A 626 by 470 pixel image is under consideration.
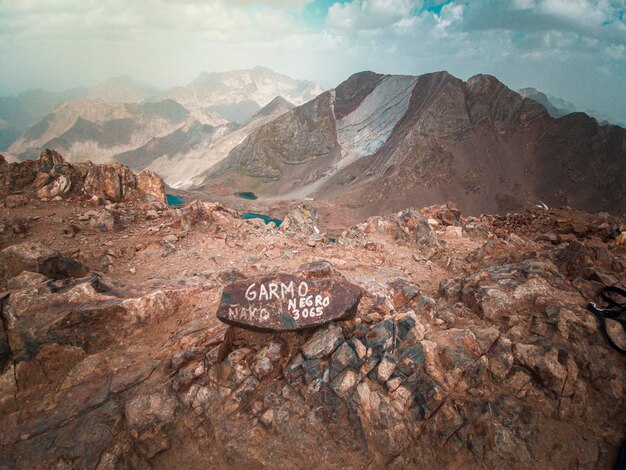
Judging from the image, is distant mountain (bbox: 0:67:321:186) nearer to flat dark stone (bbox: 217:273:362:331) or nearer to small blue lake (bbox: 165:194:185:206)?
small blue lake (bbox: 165:194:185:206)

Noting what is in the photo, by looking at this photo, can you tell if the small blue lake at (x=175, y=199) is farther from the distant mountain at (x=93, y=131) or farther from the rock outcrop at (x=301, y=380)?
the distant mountain at (x=93, y=131)

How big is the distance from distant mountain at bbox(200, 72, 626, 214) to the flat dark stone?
190ft

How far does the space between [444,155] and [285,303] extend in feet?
229

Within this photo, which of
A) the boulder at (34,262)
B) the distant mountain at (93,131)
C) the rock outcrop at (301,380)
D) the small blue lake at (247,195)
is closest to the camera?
the rock outcrop at (301,380)

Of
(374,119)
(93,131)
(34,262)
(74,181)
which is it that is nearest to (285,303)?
(34,262)

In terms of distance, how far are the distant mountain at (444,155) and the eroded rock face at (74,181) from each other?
170 feet

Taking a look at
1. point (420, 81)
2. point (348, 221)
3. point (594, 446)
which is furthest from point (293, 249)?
point (420, 81)

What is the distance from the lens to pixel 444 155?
6656cm

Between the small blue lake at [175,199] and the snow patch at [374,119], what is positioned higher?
the snow patch at [374,119]

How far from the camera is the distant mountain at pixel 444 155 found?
57.5m

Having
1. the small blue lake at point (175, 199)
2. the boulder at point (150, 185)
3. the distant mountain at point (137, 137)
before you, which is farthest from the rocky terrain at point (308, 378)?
the distant mountain at point (137, 137)

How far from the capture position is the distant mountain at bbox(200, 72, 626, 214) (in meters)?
57.5

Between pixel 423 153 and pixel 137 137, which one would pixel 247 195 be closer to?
pixel 423 153

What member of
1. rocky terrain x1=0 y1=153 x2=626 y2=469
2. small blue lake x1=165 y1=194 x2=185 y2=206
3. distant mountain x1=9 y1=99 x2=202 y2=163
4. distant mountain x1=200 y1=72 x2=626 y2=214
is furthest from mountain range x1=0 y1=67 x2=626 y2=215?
rocky terrain x1=0 y1=153 x2=626 y2=469
